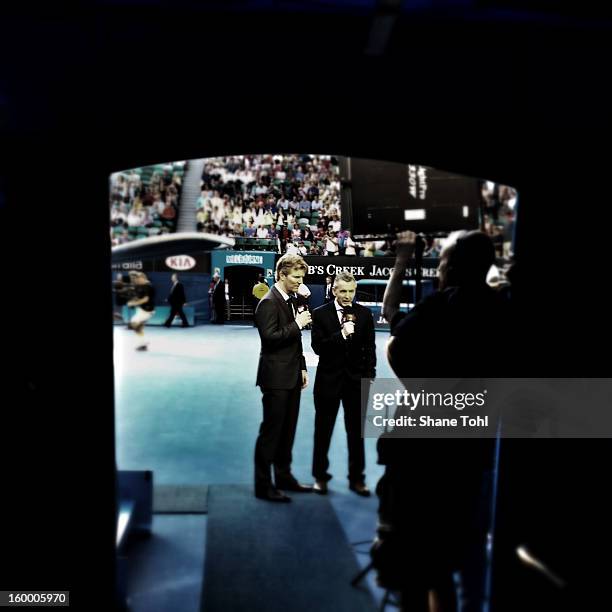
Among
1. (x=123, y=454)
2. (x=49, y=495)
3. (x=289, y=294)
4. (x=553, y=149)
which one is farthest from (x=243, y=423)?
(x=553, y=149)

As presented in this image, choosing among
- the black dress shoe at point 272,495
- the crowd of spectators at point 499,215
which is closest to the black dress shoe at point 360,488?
the black dress shoe at point 272,495

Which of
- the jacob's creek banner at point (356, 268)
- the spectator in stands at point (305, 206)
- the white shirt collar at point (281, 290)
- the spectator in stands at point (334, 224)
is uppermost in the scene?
the spectator in stands at point (305, 206)

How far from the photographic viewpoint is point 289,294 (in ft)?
10.3

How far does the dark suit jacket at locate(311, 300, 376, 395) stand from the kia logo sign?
2.64 feet

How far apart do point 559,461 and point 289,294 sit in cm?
169

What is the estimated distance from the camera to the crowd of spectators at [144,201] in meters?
2.61

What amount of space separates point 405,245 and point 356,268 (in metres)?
0.39

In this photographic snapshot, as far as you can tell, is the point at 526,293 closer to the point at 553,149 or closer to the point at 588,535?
the point at 553,149

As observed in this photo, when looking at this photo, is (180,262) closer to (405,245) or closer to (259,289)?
(259,289)

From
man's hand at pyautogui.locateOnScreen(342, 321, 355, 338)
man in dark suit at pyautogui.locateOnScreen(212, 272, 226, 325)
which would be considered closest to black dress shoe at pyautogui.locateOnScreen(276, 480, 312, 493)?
man's hand at pyautogui.locateOnScreen(342, 321, 355, 338)

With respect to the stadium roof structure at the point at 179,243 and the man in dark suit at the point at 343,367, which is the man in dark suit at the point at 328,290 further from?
the stadium roof structure at the point at 179,243

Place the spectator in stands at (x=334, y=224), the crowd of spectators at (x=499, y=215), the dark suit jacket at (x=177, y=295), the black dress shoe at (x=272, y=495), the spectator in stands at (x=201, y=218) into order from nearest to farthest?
1. the crowd of spectators at (x=499, y=215)
2. the spectator in stands at (x=334, y=224)
3. the spectator in stands at (x=201, y=218)
4. the dark suit jacket at (x=177, y=295)
5. the black dress shoe at (x=272, y=495)

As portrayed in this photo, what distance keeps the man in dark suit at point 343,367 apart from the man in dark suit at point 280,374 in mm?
138

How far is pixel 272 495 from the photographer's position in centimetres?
390
